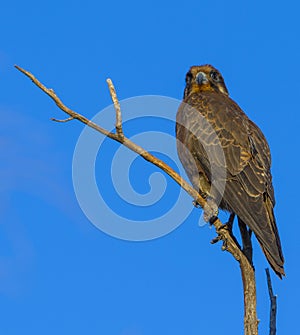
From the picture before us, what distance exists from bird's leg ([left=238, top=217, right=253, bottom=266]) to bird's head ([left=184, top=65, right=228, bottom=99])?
2.79 m

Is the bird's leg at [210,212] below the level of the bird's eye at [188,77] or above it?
below

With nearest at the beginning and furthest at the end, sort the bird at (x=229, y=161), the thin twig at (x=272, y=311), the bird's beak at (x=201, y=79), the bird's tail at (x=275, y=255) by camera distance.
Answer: the thin twig at (x=272, y=311) → the bird's tail at (x=275, y=255) → the bird at (x=229, y=161) → the bird's beak at (x=201, y=79)

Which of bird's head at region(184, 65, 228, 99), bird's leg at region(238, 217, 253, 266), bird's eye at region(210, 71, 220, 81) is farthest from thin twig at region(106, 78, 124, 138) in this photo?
bird's eye at region(210, 71, 220, 81)

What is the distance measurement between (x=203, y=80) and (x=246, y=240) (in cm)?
332

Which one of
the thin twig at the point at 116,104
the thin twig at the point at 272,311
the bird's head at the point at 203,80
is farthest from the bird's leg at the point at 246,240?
the bird's head at the point at 203,80

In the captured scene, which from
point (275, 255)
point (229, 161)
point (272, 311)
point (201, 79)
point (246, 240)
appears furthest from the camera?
point (201, 79)

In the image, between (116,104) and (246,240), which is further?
(246,240)

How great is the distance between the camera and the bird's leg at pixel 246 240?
20.6 feet

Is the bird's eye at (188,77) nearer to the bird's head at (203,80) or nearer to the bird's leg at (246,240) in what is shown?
the bird's head at (203,80)

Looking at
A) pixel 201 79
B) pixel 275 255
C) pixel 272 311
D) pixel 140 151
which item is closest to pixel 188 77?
pixel 201 79

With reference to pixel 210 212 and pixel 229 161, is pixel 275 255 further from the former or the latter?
pixel 229 161

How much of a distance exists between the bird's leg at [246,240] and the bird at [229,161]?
3 cm

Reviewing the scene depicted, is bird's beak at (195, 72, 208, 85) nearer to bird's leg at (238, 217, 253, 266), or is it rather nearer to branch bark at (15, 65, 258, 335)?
bird's leg at (238, 217, 253, 266)

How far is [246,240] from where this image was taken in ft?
22.2
